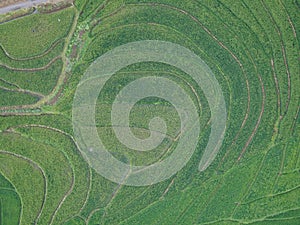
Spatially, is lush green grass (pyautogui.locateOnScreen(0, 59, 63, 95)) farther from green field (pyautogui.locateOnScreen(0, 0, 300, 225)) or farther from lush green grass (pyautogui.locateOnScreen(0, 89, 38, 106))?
lush green grass (pyautogui.locateOnScreen(0, 89, 38, 106))

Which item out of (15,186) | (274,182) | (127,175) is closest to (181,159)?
(127,175)

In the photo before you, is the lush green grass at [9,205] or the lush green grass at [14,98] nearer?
the lush green grass at [9,205]

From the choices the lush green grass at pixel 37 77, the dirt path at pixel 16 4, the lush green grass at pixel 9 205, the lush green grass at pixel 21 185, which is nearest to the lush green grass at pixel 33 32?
the dirt path at pixel 16 4

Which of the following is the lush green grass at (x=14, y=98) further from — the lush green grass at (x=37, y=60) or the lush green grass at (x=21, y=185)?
the lush green grass at (x=21, y=185)

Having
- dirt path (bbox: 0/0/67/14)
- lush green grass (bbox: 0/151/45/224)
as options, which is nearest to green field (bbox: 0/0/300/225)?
lush green grass (bbox: 0/151/45/224)

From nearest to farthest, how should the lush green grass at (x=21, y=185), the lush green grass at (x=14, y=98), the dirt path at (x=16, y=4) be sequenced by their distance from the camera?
A: the lush green grass at (x=21, y=185), the lush green grass at (x=14, y=98), the dirt path at (x=16, y=4)

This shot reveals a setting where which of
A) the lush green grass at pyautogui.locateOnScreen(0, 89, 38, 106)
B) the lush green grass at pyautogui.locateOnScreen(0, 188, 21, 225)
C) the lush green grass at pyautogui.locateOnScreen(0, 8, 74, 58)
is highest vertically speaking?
the lush green grass at pyautogui.locateOnScreen(0, 8, 74, 58)

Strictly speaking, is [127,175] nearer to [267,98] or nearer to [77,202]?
[77,202]

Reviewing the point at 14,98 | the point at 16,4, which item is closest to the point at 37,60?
the point at 14,98
